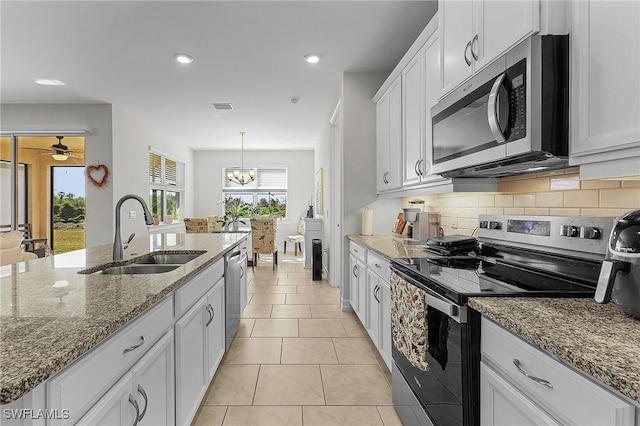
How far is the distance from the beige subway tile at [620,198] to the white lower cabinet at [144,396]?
183cm

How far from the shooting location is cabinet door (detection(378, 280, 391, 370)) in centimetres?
212

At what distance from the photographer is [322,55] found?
337 centimetres

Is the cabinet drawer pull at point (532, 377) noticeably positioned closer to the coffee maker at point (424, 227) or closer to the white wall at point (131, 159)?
the coffee maker at point (424, 227)

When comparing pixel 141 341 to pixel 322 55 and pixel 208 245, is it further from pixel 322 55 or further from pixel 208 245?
pixel 322 55

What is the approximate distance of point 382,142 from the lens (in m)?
3.43

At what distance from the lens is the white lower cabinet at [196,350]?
4.87 feet

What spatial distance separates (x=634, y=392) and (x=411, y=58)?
2.51 metres

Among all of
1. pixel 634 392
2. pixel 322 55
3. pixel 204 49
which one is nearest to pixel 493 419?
pixel 634 392

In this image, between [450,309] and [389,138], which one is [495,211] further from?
[389,138]

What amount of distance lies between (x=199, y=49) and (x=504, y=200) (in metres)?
3.01

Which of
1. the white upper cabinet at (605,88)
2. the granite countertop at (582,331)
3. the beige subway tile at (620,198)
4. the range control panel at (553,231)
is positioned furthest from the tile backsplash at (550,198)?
the granite countertop at (582,331)

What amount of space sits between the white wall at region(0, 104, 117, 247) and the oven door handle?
17.2ft

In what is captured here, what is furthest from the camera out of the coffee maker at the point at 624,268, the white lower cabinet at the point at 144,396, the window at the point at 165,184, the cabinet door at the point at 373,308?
the window at the point at 165,184

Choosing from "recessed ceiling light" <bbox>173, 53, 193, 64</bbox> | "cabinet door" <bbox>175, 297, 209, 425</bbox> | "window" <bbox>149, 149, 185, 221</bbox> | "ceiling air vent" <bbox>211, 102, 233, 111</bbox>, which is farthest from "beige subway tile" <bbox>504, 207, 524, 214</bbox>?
"window" <bbox>149, 149, 185, 221</bbox>
